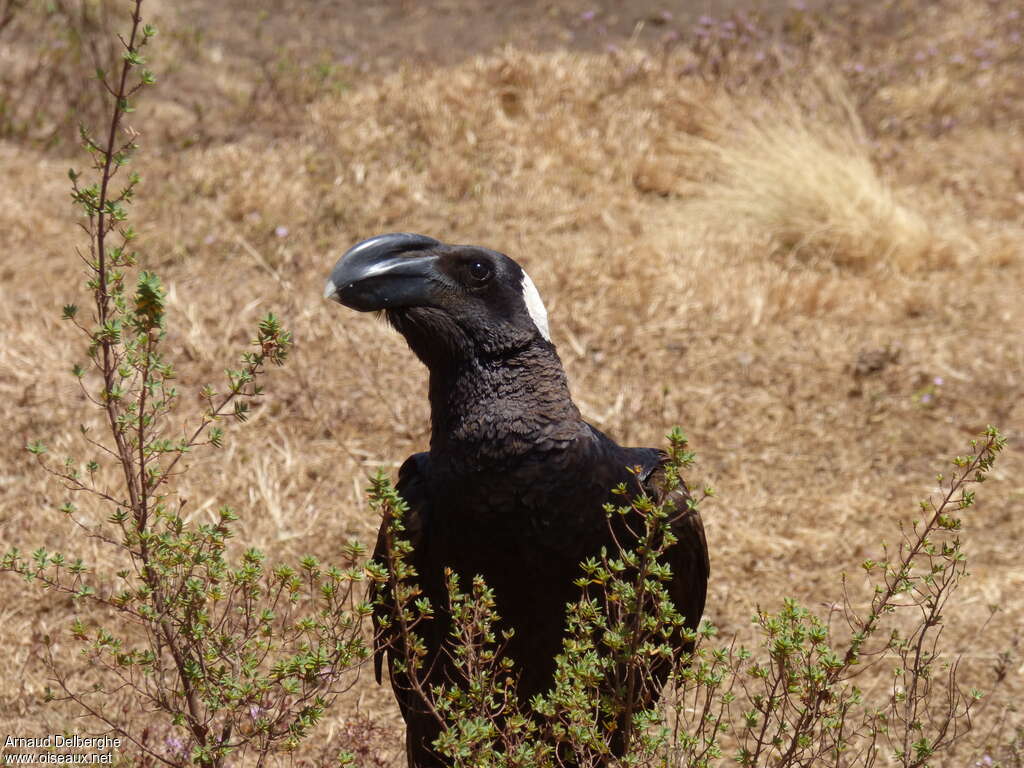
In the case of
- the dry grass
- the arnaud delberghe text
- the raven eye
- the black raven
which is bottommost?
the arnaud delberghe text

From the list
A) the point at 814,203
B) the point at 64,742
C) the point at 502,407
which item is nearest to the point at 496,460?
the point at 502,407

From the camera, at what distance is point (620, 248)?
6.79m

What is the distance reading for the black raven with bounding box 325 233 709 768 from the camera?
2756mm

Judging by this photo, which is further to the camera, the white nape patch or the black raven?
the white nape patch

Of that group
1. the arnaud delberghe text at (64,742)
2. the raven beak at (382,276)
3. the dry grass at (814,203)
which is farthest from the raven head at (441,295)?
the dry grass at (814,203)

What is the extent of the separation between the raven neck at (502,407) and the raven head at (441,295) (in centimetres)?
5

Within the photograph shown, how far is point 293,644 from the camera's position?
4.05 metres

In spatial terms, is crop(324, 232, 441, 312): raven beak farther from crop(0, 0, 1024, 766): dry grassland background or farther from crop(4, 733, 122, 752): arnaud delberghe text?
crop(4, 733, 122, 752): arnaud delberghe text

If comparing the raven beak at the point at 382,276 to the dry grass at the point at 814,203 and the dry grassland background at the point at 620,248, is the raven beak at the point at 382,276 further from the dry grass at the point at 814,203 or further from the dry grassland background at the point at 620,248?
the dry grass at the point at 814,203

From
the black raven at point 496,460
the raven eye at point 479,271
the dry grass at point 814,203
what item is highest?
the dry grass at point 814,203

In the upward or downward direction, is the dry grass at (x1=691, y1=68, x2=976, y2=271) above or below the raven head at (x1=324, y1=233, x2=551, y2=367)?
above

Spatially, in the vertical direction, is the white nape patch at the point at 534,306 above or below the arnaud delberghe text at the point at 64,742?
above

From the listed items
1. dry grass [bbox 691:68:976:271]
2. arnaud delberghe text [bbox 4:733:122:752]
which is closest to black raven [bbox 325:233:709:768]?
arnaud delberghe text [bbox 4:733:122:752]

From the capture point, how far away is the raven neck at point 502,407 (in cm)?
279
